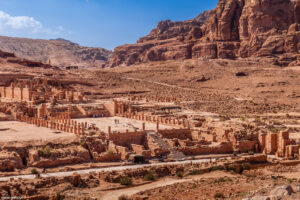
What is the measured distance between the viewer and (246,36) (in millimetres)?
102938

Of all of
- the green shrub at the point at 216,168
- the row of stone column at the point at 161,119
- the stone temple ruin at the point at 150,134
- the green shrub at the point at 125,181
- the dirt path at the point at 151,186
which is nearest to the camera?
the dirt path at the point at 151,186

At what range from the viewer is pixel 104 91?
7256 centimetres

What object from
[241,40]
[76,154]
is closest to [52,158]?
[76,154]

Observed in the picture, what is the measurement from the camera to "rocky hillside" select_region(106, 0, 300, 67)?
9425 centimetres

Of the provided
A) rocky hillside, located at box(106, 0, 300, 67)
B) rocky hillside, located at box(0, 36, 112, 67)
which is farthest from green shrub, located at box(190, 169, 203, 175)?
rocky hillside, located at box(0, 36, 112, 67)

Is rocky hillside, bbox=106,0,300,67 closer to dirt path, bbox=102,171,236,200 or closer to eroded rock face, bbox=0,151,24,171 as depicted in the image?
dirt path, bbox=102,171,236,200

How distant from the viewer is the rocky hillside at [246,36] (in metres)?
94.2

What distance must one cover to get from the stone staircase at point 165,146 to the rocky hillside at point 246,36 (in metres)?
62.3

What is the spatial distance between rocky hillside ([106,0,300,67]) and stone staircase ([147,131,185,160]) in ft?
204

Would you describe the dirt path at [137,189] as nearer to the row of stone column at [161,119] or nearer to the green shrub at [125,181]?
the green shrub at [125,181]

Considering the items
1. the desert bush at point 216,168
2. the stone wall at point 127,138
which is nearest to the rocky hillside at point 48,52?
the stone wall at point 127,138

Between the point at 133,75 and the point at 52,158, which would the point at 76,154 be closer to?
the point at 52,158

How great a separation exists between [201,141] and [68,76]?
5224 centimetres

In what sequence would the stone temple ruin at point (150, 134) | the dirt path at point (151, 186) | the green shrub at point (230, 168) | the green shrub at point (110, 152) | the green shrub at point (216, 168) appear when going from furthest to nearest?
the stone temple ruin at point (150, 134), the green shrub at point (110, 152), the green shrub at point (230, 168), the green shrub at point (216, 168), the dirt path at point (151, 186)
